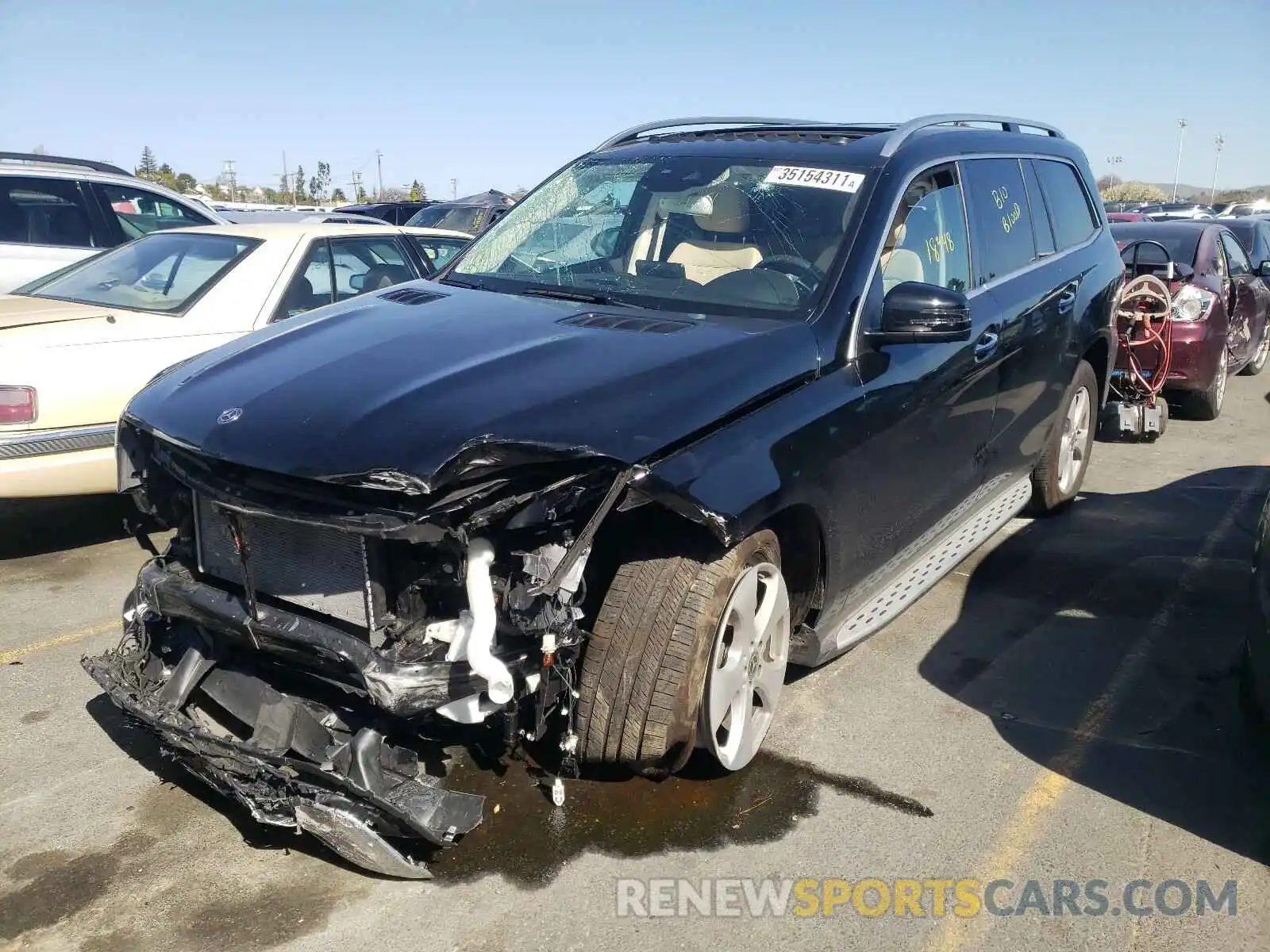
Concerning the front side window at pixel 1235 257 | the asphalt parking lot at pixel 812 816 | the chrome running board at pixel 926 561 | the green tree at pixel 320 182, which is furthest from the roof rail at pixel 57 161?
the green tree at pixel 320 182

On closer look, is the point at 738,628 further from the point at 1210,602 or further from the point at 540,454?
the point at 1210,602

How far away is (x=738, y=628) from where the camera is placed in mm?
3189

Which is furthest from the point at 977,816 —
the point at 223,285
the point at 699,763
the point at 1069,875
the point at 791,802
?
the point at 223,285

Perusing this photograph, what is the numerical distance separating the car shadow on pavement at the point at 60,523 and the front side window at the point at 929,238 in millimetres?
3863

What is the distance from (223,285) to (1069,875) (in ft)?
15.8

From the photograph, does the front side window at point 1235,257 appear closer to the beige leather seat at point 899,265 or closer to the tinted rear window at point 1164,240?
the tinted rear window at point 1164,240

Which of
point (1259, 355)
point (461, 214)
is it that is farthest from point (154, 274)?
point (461, 214)

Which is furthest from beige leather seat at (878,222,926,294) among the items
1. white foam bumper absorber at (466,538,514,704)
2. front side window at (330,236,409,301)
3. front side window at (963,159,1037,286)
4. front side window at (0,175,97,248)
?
front side window at (0,175,97,248)

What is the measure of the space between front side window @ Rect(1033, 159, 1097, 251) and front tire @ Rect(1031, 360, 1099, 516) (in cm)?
71

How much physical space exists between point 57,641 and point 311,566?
214cm

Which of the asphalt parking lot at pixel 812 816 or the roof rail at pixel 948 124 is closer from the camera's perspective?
the asphalt parking lot at pixel 812 816

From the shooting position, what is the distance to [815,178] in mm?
3951

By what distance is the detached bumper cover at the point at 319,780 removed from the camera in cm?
265

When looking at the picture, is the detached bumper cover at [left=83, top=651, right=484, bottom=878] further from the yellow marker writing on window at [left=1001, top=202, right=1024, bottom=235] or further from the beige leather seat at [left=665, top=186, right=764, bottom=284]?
the yellow marker writing on window at [left=1001, top=202, right=1024, bottom=235]
